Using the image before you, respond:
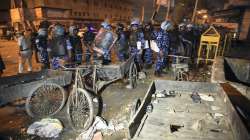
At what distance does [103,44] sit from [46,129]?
10.2 ft

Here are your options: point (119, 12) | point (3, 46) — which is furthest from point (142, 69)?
point (119, 12)

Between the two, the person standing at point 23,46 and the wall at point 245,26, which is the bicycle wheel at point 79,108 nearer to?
the person standing at point 23,46

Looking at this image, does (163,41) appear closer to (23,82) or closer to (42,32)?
(42,32)

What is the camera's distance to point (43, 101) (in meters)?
5.27

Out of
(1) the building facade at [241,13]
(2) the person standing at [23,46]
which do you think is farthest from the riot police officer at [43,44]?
(1) the building facade at [241,13]

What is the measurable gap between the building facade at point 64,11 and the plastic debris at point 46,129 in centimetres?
1363

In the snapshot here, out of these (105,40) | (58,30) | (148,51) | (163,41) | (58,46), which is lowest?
(148,51)

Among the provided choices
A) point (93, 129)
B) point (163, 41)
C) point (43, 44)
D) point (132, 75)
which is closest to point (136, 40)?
point (163, 41)

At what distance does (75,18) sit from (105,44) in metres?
14.6

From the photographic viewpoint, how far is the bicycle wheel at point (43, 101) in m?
4.78

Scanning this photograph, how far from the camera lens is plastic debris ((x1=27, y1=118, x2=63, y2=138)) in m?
4.50

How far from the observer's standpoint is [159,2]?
1503cm

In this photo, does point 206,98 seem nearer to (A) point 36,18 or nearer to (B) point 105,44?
(B) point 105,44

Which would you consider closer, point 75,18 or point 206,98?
point 206,98
